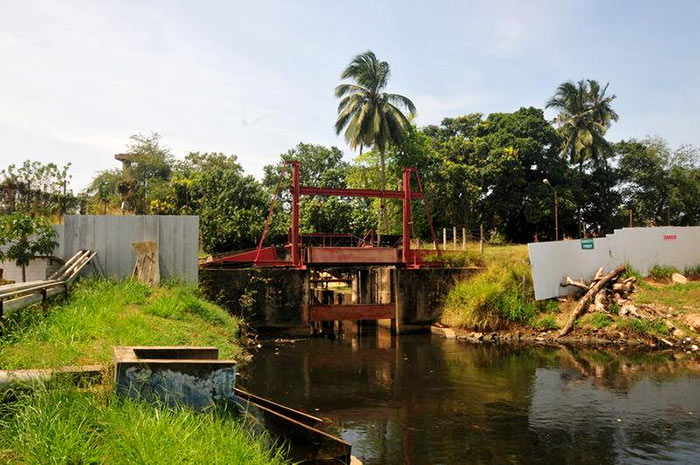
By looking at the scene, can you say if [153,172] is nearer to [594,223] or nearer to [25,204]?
[25,204]

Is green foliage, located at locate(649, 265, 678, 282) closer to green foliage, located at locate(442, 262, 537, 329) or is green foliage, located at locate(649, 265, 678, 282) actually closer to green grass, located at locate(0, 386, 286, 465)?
green foliage, located at locate(442, 262, 537, 329)

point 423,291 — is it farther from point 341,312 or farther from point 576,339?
point 576,339

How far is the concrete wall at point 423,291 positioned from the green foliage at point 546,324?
10.7 feet

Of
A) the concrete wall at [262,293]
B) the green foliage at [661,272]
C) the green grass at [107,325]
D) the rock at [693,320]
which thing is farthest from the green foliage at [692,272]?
the green grass at [107,325]

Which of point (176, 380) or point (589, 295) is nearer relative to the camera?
point (176, 380)

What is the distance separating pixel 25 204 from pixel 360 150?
1818 cm

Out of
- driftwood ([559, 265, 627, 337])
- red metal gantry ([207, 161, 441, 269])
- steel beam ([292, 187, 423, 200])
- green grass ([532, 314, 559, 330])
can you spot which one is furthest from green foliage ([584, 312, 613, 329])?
steel beam ([292, 187, 423, 200])

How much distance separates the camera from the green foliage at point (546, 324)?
737 inches

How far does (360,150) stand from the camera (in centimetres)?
3250

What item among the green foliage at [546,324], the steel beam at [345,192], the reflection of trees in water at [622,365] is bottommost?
the reflection of trees in water at [622,365]

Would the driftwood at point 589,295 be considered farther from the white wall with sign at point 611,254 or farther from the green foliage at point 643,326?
the green foliage at point 643,326

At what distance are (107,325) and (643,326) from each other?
16.1 m

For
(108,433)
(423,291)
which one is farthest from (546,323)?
(108,433)

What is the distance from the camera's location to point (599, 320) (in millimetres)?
18047
